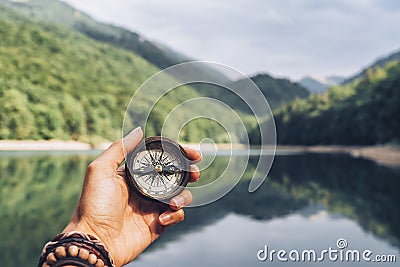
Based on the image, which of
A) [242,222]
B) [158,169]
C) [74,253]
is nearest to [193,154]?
[158,169]

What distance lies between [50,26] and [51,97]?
123 metres

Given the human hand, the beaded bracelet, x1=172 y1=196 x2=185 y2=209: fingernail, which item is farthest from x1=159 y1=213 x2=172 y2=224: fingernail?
the beaded bracelet

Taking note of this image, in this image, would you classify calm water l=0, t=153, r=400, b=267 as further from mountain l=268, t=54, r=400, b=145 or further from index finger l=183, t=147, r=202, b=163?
mountain l=268, t=54, r=400, b=145

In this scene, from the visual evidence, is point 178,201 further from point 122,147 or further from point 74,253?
point 74,253

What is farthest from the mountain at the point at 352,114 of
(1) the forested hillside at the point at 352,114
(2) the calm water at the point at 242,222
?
(2) the calm water at the point at 242,222

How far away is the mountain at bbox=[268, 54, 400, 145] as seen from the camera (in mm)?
77625

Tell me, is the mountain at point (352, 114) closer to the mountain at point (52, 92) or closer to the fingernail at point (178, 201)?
the mountain at point (52, 92)

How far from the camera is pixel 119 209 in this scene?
11.2 feet

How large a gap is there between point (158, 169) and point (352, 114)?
9852 cm

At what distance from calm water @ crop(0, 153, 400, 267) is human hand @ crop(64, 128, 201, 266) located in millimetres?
9400

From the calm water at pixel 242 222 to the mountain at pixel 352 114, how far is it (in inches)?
2093

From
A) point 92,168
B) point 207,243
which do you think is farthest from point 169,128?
point 207,243

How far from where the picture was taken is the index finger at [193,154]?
138 inches

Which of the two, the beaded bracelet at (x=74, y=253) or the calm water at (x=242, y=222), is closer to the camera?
the beaded bracelet at (x=74, y=253)
